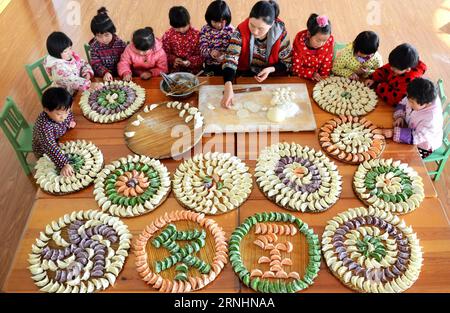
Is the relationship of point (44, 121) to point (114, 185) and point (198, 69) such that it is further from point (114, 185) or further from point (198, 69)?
point (198, 69)

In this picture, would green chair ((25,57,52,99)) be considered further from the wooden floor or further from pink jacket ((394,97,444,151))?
pink jacket ((394,97,444,151))

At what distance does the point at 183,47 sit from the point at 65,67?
109 centimetres

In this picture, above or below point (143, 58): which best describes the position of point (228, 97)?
below

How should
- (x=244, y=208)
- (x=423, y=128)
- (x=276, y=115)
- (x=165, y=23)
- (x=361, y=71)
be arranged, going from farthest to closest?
(x=165, y=23), (x=361, y=71), (x=276, y=115), (x=423, y=128), (x=244, y=208)

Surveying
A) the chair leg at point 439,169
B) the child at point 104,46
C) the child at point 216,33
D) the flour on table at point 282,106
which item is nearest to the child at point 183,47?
the child at point 216,33

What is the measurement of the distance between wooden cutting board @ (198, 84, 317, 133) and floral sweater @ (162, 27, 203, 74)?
2.53 ft

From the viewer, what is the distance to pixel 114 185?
2.39 meters

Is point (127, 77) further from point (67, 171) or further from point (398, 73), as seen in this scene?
point (398, 73)

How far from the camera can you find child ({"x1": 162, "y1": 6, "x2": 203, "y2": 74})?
11.7 ft

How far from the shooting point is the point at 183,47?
3.60m

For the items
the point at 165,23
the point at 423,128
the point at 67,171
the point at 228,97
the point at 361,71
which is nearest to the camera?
the point at 67,171

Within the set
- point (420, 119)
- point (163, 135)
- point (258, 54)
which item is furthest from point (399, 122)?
point (163, 135)

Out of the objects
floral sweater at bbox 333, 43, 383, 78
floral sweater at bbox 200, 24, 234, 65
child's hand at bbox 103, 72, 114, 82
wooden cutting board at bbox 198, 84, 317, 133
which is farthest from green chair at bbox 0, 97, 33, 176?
floral sweater at bbox 333, 43, 383, 78

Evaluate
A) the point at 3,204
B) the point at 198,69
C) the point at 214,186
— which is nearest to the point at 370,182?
the point at 214,186
